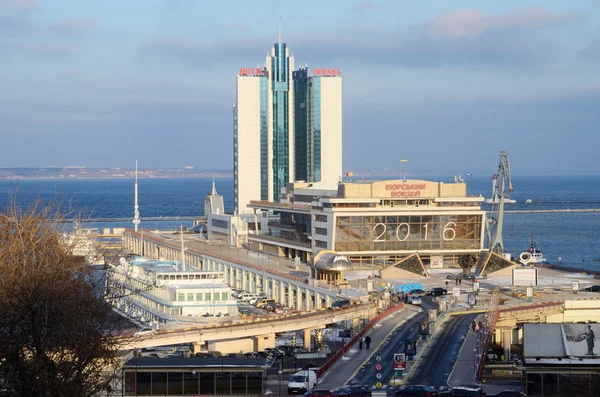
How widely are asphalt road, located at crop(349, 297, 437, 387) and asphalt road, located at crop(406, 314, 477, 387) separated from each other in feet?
4.15

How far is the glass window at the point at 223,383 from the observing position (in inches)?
1650

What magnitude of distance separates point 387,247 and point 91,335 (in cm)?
6265

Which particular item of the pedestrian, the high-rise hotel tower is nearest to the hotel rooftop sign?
the high-rise hotel tower

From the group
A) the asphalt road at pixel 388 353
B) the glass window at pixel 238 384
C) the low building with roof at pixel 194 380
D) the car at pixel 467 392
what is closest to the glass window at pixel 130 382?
the low building with roof at pixel 194 380

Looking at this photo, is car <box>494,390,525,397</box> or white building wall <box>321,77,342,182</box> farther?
white building wall <box>321,77,342,182</box>

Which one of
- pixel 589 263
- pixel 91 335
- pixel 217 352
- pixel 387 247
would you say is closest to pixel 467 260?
pixel 387 247

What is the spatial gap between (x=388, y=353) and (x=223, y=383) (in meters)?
11.7

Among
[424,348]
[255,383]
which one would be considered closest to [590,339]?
[424,348]

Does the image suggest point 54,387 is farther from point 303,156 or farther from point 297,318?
point 303,156

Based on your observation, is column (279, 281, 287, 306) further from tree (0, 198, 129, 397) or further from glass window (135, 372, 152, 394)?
tree (0, 198, 129, 397)

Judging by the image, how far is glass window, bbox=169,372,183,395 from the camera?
42094 millimetres

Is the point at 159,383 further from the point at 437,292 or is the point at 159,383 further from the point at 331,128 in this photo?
the point at 331,128

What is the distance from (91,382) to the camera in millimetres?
35344

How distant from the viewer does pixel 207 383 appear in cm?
4188
